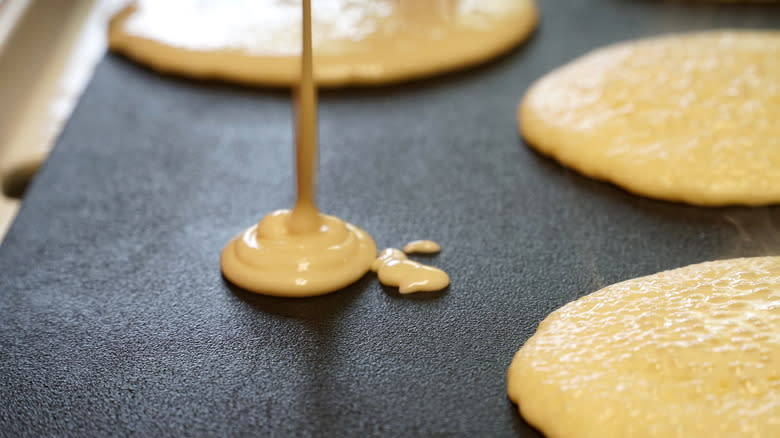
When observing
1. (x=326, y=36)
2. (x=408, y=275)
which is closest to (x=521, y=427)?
(x=408, y=275)

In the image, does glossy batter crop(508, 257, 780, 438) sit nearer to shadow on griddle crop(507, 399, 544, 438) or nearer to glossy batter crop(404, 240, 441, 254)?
shadow on griddle crop(507, 399, 544, 438)

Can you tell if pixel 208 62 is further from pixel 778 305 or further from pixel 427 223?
pixel 778 305

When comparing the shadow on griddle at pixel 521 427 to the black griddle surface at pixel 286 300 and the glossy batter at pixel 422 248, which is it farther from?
the glossy batter at pixel 422 248

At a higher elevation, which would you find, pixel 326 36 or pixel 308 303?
pixel 326 36

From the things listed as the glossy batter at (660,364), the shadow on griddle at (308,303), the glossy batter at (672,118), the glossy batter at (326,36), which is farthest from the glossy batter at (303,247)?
the glossy batter at (326,36)

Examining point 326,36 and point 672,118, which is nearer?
point 672,118

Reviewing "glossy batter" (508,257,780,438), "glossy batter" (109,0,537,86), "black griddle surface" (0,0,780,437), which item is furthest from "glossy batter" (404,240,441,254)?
"glossy batter" (109,0,537,86)

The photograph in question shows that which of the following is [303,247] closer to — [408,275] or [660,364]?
[408,275]
